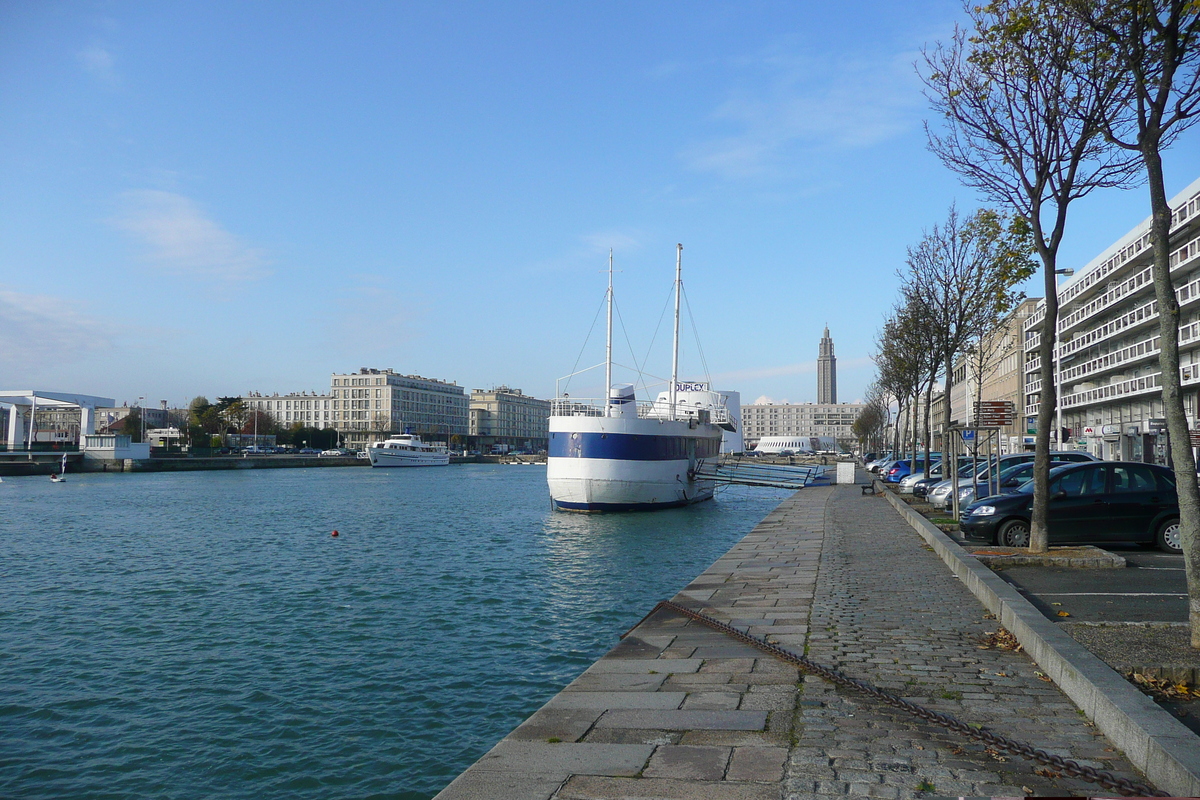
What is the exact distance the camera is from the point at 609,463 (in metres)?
32.9

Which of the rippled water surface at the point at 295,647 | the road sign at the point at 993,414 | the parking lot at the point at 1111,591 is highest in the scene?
the road sign at the point at 993,414

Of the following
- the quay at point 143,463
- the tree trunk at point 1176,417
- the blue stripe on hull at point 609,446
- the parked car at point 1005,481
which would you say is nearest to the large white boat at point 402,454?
the quay at point 143,463

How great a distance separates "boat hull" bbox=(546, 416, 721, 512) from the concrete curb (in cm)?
2398

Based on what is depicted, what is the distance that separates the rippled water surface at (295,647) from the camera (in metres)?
7.41

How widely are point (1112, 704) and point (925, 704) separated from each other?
1.23 meters

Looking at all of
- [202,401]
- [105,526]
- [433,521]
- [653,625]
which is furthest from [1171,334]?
[202,401]

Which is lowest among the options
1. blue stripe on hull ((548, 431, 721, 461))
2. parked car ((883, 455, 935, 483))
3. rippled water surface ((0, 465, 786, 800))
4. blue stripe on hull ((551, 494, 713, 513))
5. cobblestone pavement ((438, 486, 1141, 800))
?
rippled water surface ((0, 465, 786, 800))

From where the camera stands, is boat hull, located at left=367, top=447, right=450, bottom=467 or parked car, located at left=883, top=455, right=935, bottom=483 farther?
boat hull, located at left=367, top=447, right=450, bottom=467

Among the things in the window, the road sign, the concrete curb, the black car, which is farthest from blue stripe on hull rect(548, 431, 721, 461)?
the concrete curb

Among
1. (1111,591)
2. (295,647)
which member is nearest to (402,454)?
(295,647)

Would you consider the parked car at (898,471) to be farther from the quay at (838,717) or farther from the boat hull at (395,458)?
the boat hull at (395,458)

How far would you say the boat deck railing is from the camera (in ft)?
115

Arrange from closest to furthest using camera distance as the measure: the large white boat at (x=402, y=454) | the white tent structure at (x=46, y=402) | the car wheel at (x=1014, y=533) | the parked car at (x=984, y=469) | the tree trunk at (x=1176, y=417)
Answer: the tree trunk at (x=1176, y=417), the car wheel at (x=1014, y=533), the parked car at (x=984, y=469), the white tent structure at (x=46, y=402), the large white boat at (x=402, y=454)

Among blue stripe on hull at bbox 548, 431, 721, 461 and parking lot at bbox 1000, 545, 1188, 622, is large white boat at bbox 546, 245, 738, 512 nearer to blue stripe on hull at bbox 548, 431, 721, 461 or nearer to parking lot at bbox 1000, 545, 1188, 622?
blue stripe on hull at bbox 548, 431, 721, 461
